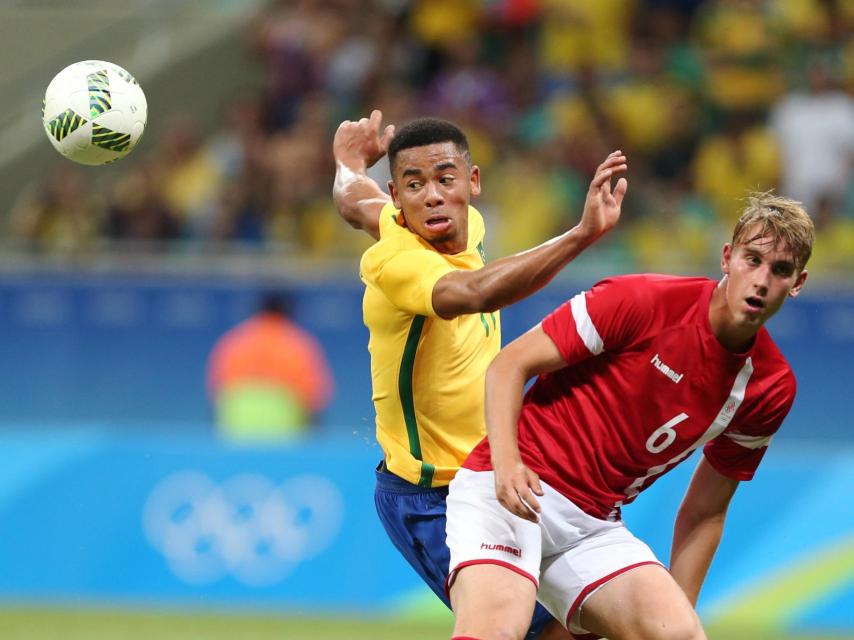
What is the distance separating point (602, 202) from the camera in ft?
16.2

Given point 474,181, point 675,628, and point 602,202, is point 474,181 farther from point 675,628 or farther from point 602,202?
point 675,628

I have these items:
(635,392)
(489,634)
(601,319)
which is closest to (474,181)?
(601,319)

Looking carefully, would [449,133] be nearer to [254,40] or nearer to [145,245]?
[145,245]

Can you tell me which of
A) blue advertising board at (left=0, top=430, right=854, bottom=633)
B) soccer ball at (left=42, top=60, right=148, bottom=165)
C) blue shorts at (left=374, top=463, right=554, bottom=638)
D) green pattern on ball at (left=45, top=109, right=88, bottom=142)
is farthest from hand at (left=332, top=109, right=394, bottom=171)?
blue advertising board at (left=0, top=430, right=854, bottom=633)

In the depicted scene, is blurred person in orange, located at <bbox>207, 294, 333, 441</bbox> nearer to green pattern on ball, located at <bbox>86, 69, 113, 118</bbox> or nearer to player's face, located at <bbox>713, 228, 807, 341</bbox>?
green pattern on ball, located at <bbox>86, 69, 113, 118</bbox>

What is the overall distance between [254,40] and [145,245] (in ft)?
11.3

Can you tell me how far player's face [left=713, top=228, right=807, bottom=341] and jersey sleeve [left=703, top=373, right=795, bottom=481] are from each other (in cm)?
34

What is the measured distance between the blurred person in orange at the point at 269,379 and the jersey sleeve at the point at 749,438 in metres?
6.30

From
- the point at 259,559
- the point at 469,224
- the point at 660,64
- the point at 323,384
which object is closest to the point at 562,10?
the point at 660,64

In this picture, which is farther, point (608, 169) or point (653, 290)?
point (653, 290)

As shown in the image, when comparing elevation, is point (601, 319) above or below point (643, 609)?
above

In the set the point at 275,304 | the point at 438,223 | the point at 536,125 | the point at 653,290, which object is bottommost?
the point at 653,290

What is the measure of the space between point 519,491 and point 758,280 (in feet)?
3.26

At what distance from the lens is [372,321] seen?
5.58 meters
